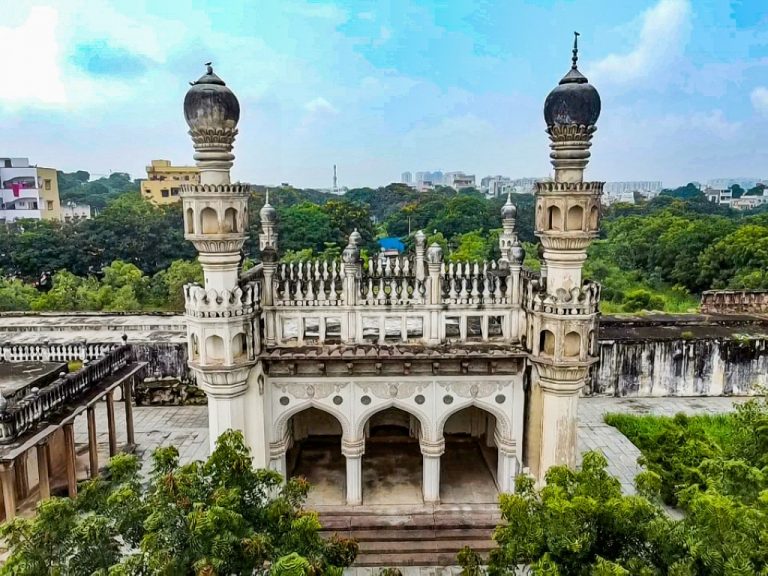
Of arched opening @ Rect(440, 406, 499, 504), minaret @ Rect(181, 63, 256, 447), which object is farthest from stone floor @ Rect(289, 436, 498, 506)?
minaret @ Rect(181, 63, 256, 447)

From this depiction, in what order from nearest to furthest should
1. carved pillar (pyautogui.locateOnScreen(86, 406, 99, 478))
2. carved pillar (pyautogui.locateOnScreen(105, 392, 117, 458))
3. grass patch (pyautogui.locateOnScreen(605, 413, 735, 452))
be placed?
carved pillar (pyautogui.locateOnScreen(86, 406, 99, 478)) → carved pillar (pyautogui.locateOnScreen(105, 392, 117, 458)) → grass patch (pyautogui.locateOnScreen(605, 413, 735, 452))

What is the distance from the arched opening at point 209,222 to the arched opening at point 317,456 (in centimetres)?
639

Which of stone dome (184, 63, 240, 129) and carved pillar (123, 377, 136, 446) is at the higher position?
stone dome (184, 63, 240, 129)

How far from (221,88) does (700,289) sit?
46.1 m

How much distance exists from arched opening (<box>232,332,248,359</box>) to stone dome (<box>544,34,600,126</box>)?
8.08 metres

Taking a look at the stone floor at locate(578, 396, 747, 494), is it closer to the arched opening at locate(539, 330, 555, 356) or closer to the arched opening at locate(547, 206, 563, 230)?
the arched opening at locate(539, 330, 555, 356)

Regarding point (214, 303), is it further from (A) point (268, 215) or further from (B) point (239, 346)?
(A) point (268, 215)

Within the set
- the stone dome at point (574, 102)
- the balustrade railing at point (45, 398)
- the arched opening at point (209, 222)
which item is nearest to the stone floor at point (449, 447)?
the balustrade railing at point (45, 398)

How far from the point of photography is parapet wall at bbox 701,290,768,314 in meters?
32.1

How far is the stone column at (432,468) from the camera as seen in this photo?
13922mm

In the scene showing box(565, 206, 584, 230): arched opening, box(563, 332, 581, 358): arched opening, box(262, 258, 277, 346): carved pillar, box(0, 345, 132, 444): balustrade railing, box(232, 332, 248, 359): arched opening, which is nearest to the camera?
box(565, 206, 584, 230): arched opening

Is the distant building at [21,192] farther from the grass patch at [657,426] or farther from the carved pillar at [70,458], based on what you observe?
the grass patch at [657,426]

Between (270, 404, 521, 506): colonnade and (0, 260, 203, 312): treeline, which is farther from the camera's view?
(0, 260, 203, 312): treeline

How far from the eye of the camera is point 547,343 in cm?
1310
